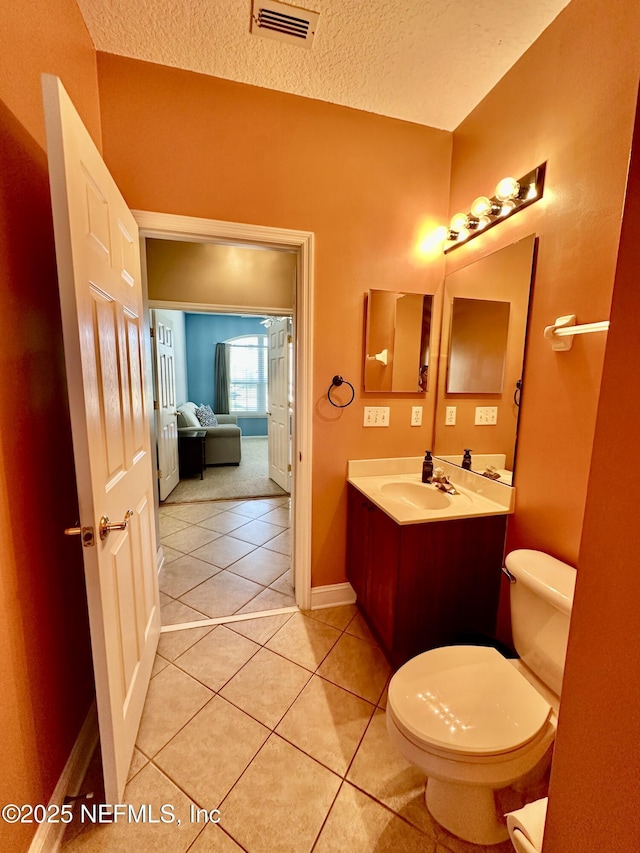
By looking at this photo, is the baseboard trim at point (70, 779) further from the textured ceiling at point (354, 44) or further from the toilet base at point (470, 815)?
the textured ceiling at point (354, 44)

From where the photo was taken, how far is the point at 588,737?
0.49 m

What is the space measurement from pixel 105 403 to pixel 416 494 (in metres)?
1.53

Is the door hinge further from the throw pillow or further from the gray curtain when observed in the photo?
the gray curtain

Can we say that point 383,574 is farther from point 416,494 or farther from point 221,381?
point 221,381

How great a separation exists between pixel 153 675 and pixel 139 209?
2172 millimetres

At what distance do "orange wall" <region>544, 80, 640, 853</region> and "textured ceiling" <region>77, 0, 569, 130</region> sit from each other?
1.50m

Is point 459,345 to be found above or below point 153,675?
above

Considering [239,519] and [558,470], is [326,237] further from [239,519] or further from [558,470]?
[239,519]

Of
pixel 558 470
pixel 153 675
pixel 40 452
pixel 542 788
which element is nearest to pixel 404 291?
pixel 558 470

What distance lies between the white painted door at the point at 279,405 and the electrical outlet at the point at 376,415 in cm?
171

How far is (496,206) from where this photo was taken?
1566 millimetres

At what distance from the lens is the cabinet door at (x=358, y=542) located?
1799 millimetres

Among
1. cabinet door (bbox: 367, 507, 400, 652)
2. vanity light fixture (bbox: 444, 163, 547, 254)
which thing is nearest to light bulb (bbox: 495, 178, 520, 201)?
vanity light fixture (bbox: 444, 163, 547, 254)

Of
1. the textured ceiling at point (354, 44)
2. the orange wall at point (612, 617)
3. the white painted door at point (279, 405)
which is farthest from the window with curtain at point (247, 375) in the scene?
the orange wall at point (612, 617)
